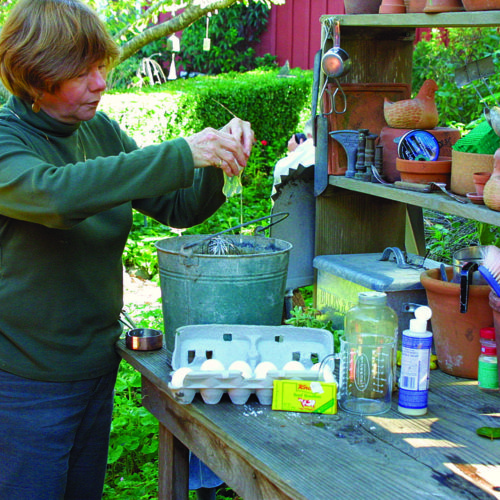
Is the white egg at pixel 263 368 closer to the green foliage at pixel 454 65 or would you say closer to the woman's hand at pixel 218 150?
the woman's hand at pixel 218 150

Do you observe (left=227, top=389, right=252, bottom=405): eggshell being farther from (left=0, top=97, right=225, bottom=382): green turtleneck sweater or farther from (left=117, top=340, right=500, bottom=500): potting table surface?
(left=0, top=97, right=225, bottom=382): green turtleneck sweater

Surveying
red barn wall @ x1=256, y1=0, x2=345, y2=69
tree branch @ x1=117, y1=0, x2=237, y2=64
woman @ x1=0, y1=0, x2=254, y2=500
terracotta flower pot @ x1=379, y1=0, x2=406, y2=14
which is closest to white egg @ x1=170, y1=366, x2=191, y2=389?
woman @ x1=0, y1=0, x2=254, y2=500

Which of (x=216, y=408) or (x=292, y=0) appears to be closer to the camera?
(x=216, y=408)

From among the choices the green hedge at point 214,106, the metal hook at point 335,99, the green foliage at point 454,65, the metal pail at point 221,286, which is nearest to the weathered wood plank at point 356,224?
the metal hook at point 335,99

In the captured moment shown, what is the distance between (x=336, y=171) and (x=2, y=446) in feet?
4.88

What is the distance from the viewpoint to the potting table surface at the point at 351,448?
4.48 feet

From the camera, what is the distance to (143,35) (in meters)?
6.21

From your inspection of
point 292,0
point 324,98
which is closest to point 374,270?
point 324,98

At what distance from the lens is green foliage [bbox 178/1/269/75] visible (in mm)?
13320

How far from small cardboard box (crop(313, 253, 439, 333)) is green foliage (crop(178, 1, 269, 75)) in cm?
1120

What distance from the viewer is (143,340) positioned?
2.13m

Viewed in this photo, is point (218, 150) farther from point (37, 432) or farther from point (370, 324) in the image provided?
point (37, 432)

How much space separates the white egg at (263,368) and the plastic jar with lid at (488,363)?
1.79ft

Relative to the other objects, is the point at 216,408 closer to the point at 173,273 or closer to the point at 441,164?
the point at 173,273
